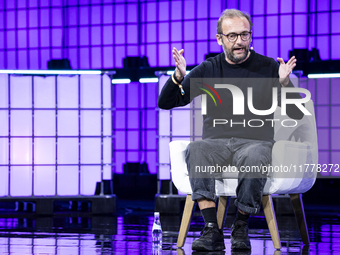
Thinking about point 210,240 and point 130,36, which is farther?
point 130,36

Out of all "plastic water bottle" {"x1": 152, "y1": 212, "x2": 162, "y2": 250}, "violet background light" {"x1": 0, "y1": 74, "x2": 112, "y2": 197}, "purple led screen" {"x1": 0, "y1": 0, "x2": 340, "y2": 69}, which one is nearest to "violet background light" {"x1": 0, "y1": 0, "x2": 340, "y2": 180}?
"purple led screen" {"x1": 0, "y1": 0, "x2": 340, "y2": 69}

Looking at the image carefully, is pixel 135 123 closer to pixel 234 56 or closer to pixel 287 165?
pixel 234 56

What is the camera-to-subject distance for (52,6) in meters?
12.4

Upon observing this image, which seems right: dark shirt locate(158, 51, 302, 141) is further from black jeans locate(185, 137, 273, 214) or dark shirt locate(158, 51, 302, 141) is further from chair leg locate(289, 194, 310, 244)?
chair leg locate(289, 194, 310, 244)

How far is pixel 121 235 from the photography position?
274cm

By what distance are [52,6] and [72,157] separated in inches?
361

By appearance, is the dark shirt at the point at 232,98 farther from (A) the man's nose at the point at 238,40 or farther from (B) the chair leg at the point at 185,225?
(B) the chair leg at the point at 185,225

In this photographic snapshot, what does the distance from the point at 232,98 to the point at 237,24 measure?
0.37 m

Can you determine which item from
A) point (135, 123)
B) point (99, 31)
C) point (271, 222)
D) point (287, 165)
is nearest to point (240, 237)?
point (271, 222)

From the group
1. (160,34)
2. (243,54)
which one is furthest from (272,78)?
(160,34)

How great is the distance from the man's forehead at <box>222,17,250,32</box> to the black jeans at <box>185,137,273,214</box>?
1.82 ft

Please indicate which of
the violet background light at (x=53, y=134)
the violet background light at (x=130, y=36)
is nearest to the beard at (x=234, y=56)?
the violet background light at (x=53, y=134)

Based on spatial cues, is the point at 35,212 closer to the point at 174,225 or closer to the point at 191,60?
the point at 174,225

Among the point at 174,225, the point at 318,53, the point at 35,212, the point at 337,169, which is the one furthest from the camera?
the point at 318,53
